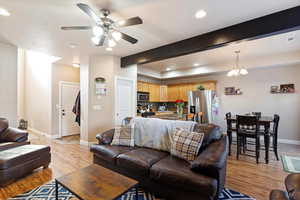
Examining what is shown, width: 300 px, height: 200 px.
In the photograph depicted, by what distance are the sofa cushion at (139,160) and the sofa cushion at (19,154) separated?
1.55 m

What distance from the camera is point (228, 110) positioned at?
589 centimetres

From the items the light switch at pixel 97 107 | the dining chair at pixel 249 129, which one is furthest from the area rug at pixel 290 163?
the light switch at pixel 97 107

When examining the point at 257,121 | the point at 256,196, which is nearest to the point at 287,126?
the point at 257,121

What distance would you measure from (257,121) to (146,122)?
2393mm

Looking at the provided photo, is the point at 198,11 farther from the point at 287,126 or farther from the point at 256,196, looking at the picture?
the point at 287,126

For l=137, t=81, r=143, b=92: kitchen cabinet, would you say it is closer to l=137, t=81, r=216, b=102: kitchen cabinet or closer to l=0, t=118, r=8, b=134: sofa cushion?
l=137, t=81, r=216, b=102: kitchen cabinet

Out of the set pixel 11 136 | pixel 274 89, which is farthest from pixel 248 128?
pixel 11 136

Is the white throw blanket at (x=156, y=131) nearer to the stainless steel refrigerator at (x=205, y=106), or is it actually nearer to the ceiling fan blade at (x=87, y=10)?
the ceiling fan blade at (x=87, y=10)

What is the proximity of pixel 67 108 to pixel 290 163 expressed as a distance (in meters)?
6.58

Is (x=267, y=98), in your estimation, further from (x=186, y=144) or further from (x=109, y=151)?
(x=109, y=151)

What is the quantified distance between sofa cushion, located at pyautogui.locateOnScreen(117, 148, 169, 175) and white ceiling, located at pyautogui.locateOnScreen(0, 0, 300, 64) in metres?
2.19

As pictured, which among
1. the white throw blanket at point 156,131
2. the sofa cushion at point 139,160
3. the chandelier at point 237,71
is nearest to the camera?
the sofa cushion at point 139,160

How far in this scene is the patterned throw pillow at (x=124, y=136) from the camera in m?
2.96

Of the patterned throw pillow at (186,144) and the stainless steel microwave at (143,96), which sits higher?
the stainless steel microwave at (143,96)
